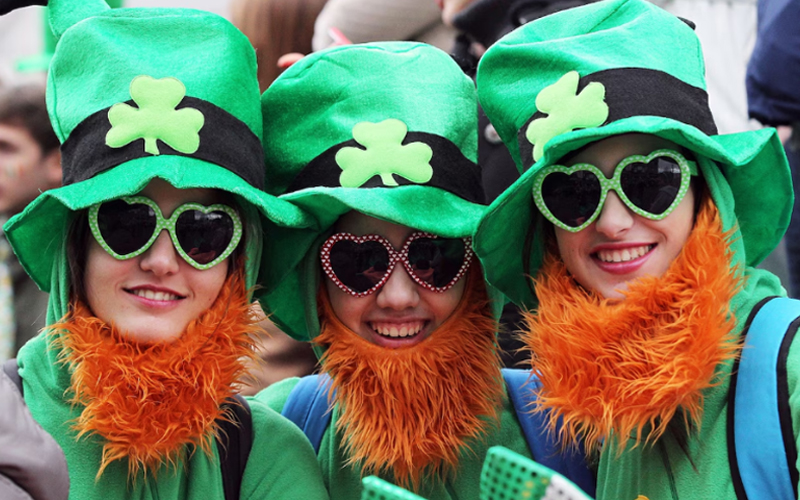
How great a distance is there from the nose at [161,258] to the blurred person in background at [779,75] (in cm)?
262

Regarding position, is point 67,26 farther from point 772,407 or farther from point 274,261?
point 772,407

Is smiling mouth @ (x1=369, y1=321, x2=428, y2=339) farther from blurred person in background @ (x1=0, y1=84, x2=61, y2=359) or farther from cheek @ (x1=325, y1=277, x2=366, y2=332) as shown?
blurred person in background @ (x1=0, y1=84, x2=61, y2=359)

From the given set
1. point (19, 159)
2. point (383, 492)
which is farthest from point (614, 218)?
point (19, 159)

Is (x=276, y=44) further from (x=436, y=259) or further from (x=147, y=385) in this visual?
(x=147, y=385)

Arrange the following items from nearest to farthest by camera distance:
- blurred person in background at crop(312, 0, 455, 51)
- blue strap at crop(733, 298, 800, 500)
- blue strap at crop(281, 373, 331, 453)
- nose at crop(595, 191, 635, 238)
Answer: blue strap at crop(733, 298, 800, 500)
nose at crop(595, 191, 635, 238)
blue strap at crop(281, 373, 331, 453)
blurred person in background at crop(312, 0, 455, 51)

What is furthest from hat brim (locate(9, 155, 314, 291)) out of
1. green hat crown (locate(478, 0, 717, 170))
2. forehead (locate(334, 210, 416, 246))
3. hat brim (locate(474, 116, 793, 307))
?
green hat crown (locate(478, 0, 717, 170))

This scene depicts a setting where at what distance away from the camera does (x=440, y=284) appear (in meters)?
2.58

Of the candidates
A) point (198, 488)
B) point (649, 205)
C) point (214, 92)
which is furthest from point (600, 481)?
point (214, 92)

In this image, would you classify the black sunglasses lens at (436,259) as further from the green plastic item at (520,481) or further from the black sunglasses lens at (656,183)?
the green plastic item at (520,481)

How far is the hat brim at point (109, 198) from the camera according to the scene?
2.26 m

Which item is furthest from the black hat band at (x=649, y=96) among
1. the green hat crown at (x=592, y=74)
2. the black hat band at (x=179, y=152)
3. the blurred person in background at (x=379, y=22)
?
the blurred person in background at (x=379, y=22)

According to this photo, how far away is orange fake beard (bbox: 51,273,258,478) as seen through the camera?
230cm

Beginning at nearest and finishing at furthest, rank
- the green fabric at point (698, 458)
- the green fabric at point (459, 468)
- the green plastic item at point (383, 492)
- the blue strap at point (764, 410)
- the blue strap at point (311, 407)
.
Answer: the green plastic item at point (383, 492)
the blue strap at point (764, 410)
the green fabric at point (698, 458)
the green fabric at point (459, 468)
the blue strap at point (311, 407)

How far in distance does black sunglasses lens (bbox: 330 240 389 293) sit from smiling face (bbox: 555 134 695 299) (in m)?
0.57
